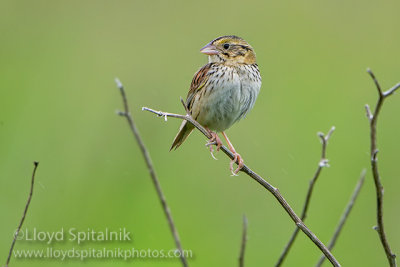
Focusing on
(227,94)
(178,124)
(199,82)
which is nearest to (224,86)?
(227,94)

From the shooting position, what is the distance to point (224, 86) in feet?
14.0

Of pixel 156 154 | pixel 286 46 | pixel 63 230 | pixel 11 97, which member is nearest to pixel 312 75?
pixel 286 46

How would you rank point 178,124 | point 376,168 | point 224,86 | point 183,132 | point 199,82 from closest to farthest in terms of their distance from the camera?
point 376,168 < point 224,86 < point 199,82 < point 183,132 < point 178,124

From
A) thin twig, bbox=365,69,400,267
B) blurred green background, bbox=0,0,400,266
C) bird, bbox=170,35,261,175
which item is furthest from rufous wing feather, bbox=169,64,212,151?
thin twig, bbox=365,69,400,267

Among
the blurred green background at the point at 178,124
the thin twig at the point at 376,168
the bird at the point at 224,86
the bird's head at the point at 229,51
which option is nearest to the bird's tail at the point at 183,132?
the bird at the point at 224,86

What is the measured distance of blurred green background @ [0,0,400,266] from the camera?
240 inches

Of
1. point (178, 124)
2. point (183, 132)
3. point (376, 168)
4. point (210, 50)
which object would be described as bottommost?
point (178, 124)

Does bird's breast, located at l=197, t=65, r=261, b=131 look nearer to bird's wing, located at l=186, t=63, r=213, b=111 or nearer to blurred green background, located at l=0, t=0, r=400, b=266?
bird's wing, located at l=186, t=63, r=213, b=111

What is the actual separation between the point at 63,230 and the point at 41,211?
0.64 metres

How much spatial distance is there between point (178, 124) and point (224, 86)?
8.39 ft

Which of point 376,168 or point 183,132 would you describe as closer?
point 376,168

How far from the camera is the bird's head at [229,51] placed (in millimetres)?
4438

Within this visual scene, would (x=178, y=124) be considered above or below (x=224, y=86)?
below

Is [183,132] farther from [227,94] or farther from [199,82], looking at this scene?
[227,94]
